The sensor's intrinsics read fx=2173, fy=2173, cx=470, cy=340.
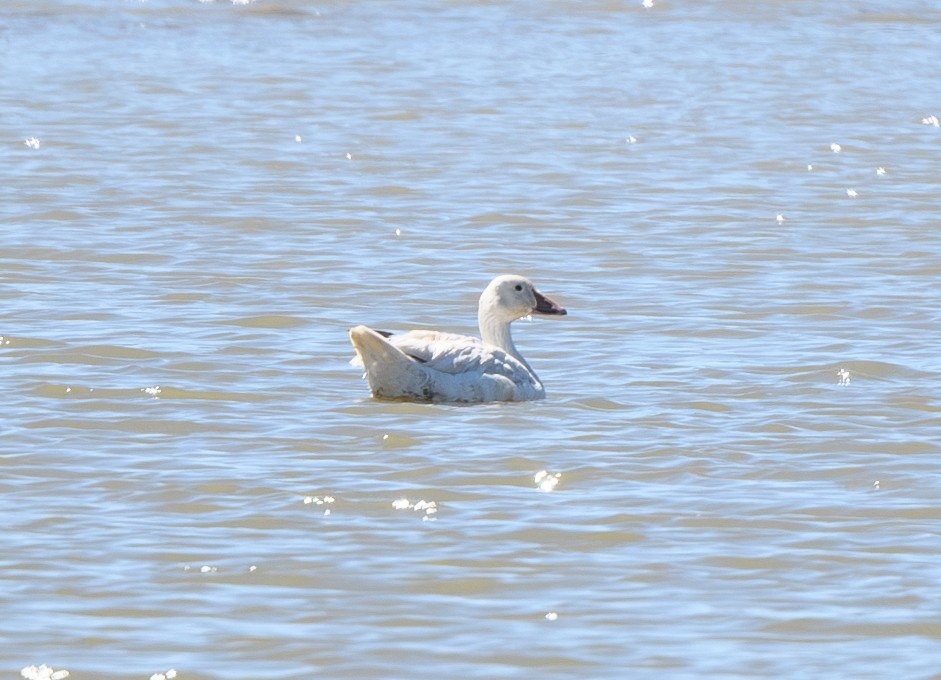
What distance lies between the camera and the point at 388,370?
1060 centimetres

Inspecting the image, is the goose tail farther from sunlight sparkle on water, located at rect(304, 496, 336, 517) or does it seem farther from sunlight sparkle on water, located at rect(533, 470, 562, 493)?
A: sunlight sparkle on water, located at rect(304, 496, 336, 517)

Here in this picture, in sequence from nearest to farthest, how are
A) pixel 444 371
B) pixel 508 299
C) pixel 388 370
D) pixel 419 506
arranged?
pixel 419 506, pixel 388 370, pixel 444 371, pixel 508 299

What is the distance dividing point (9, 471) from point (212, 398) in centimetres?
167

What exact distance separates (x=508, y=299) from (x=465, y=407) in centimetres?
93

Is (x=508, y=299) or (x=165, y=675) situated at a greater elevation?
(x=165, y=675)

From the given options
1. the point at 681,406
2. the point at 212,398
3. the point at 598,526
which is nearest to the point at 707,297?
the point at 681,406

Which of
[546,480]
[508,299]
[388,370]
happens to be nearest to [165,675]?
[546,480]

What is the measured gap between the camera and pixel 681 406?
10609 millimetres

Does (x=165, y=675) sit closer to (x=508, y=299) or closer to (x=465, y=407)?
(x=465, y=407)

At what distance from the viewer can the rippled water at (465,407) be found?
7.41 metres

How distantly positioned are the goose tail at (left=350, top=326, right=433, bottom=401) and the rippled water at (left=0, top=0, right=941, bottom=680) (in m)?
0.21

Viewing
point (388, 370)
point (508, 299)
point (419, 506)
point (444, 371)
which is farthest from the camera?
point (508, 299)

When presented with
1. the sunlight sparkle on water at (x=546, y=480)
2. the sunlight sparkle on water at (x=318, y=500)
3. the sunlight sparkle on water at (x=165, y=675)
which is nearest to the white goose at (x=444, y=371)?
the sunlight sparkle on water at (x=546, y=480)

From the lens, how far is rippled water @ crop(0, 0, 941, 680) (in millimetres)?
7406
